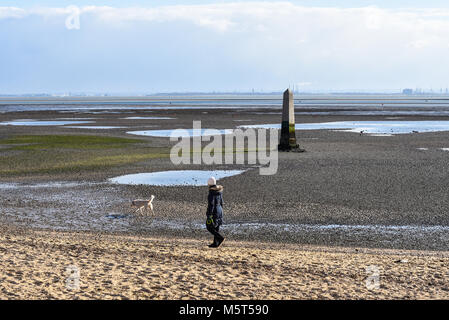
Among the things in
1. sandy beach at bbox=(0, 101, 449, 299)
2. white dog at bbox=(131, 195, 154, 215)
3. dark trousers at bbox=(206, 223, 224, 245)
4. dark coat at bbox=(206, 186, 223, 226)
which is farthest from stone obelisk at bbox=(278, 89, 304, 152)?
dark coat at bbox=(206, 186, 223, 226)

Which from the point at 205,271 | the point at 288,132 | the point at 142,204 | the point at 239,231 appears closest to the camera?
the point at 205,271

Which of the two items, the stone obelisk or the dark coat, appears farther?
the stone obelisk

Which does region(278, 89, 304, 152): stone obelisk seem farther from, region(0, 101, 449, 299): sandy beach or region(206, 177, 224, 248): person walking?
region(206, 177, 224, 248): person walking

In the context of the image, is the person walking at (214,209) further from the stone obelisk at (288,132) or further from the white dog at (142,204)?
the stone obelisk at (288,132)

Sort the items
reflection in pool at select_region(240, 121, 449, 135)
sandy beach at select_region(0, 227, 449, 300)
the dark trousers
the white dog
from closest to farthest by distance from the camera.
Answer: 1. sandy beach at select_region(0, 227, 449, 300)
2. the dark trousers
3. the white dog
4. reflection in pool at select_region(240, 121, 449, 135)

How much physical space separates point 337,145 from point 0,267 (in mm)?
32251

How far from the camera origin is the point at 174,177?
1068 inches

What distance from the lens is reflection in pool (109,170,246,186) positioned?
83.5 feet

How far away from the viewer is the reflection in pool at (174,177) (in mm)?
25453

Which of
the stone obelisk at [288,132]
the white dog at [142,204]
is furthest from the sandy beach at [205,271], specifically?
the stone obelisk at [288,132]

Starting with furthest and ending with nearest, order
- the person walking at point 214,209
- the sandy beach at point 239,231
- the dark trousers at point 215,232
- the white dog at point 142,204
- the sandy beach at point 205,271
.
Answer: the white dog at point 142,204 → the dark trousers at point 215,232 → the person walking at point 214,209 → the sandy beach at point 239,231 → the sandy beach at point 205,271

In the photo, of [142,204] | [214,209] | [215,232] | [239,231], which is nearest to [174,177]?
[142,204]

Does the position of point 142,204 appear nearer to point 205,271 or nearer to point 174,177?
point 205,271
